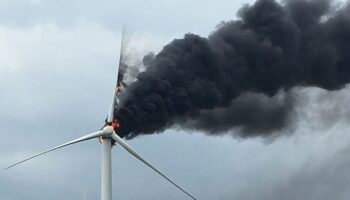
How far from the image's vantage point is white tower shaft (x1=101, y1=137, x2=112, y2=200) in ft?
268

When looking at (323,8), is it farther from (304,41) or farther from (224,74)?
(224,74)

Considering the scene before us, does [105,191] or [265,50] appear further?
[265,50]

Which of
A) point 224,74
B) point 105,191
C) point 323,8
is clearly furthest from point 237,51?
point 105,191

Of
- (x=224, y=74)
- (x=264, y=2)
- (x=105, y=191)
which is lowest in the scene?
(x=105, y=191)

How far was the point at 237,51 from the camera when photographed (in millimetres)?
90688

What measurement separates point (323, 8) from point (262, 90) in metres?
10.4

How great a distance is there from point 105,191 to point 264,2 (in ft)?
81.1

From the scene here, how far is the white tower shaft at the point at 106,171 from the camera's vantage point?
8156 cm

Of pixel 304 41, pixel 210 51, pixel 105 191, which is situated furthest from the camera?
pixel 304 41

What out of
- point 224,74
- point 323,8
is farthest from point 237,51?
point 323,8

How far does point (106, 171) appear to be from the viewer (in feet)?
269

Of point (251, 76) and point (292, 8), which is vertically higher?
point (292, 8)

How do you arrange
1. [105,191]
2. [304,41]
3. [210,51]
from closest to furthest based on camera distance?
1. [105,191]
2. [210,51]
3. [304,41]

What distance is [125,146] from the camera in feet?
270
